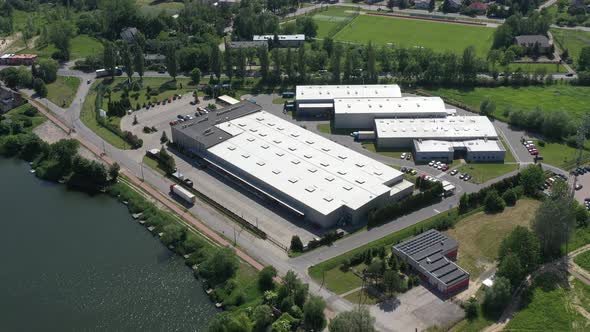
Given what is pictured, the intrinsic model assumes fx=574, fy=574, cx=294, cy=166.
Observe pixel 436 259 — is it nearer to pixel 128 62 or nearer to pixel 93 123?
pixel 93 123

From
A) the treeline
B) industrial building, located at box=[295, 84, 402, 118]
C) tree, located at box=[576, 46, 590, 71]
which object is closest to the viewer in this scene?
the treeline

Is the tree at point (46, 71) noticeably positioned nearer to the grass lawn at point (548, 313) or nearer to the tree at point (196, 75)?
the tree at point (196, 75)

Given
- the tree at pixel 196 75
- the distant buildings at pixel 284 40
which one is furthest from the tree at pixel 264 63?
the distant buildings at pixel 284 40

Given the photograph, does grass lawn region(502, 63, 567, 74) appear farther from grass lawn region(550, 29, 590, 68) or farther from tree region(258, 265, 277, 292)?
tree region(258, 265, 277, 292)

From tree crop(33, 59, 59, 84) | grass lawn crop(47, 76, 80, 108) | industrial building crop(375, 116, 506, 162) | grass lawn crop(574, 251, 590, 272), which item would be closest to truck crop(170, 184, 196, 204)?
industrial building crop(375, 116, 506, 162)

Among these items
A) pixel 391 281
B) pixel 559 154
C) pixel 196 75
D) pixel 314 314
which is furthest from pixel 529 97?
pixel 314 314

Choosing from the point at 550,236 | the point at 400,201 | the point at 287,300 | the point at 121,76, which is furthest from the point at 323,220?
the point at 121,76

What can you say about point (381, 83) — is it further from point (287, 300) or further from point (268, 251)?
point (287, 300)
